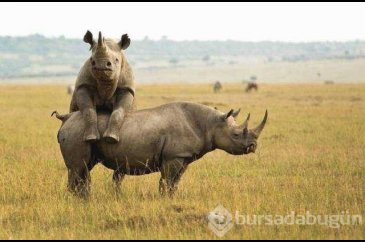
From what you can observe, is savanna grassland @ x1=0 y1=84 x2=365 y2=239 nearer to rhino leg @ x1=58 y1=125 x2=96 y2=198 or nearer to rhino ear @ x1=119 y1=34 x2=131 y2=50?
rhino leg @ x1=58 y1=125 x2=96 y2=198

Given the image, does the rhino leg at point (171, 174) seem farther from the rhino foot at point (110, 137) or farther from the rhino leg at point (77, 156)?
the rhino leg at point (77, 156)

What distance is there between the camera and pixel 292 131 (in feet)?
69.3

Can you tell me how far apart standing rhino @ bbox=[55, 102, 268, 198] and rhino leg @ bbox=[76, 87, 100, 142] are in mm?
132

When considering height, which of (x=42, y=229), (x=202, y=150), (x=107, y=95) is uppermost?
(x=107, y=95)

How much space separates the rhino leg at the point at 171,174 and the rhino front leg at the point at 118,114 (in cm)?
79

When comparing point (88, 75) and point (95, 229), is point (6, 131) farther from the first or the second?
point (95, 229)

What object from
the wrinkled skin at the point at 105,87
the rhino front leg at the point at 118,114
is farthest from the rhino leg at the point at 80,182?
the rhino front leg at the point at 118,114

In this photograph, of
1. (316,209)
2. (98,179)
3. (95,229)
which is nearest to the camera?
(95,229)

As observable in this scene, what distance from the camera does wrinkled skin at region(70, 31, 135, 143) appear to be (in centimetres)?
853

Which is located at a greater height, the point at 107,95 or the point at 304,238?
the point at 107,95

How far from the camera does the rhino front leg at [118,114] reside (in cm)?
880

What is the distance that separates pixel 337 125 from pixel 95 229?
16348mm

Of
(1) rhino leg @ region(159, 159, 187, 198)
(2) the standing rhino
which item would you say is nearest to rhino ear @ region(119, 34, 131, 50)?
(2) the standing rhino

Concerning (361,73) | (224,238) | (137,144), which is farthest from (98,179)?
(361,73)
